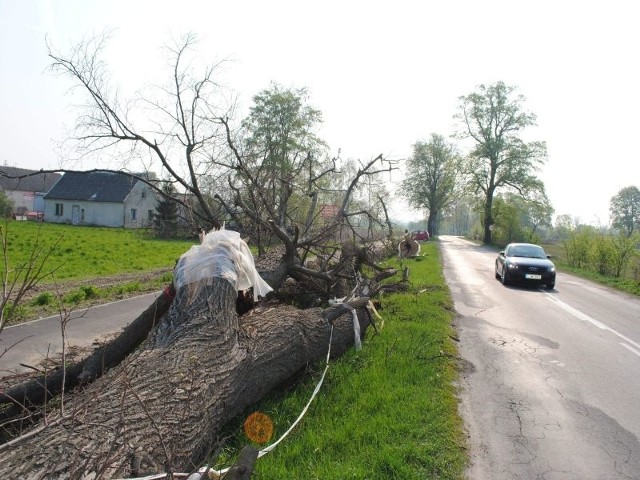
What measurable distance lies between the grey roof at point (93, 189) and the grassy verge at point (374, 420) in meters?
46.9

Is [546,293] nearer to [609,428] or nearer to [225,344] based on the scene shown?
[609,428]

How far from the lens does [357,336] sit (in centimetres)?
678

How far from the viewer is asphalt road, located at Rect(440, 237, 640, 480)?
4.18 meters

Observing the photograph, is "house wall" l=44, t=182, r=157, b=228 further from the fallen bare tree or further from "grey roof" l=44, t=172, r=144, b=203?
the fallen bare tree

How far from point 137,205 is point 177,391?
165ft

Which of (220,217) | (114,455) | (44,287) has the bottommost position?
(44,287)

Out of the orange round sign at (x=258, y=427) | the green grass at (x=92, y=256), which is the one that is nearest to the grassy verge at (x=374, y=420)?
the orange round sign at (x=258, y=427)

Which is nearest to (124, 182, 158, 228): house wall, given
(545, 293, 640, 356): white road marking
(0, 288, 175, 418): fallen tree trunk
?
(545, 293, 640, 356): white road marking

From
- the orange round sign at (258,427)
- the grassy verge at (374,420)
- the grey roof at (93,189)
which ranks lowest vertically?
the orange round sign at (258,427)

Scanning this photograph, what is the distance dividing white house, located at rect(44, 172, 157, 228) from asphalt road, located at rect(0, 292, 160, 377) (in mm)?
39692

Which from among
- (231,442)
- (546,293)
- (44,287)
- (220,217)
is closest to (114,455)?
(231,442)

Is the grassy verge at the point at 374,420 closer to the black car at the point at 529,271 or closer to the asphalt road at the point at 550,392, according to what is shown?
the asphalt road at the point at 550,392

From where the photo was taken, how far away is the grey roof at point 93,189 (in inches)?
1932

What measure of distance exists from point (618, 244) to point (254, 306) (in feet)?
71.9
